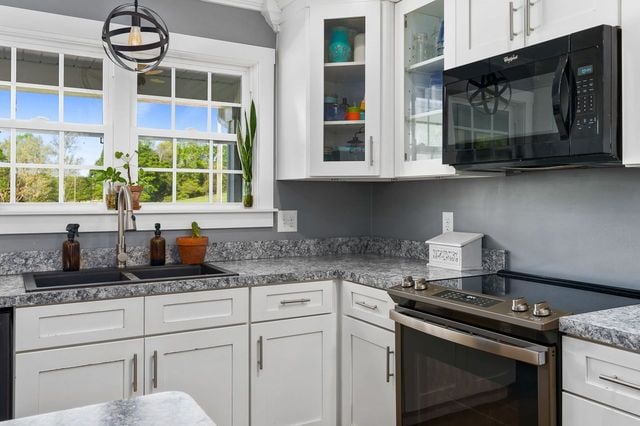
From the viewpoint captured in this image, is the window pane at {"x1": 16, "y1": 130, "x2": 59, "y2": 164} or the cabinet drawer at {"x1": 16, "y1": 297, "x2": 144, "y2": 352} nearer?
the cabinet drawer at {"x1": 16, "y1": 297, "x2": 144, "y2": 352}

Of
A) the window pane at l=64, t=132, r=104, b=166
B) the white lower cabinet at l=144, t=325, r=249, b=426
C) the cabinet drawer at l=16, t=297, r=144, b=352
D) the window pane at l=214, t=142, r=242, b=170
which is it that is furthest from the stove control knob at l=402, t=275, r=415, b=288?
the window pane at l=64, t=132, r=104, b=166

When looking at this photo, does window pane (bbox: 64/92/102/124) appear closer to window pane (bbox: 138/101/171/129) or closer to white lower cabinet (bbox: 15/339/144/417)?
window pane (bbox: 138/101/171/129)

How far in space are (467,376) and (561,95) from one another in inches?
37.4

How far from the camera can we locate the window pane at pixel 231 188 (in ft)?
9.52

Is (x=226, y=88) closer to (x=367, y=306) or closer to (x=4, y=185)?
(x=4, y=185)

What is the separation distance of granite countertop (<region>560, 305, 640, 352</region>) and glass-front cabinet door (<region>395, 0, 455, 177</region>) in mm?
968

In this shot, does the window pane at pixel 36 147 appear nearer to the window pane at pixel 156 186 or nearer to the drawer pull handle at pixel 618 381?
the window pane at pixel 156 186

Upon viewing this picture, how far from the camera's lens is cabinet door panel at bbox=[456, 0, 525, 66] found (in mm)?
1878

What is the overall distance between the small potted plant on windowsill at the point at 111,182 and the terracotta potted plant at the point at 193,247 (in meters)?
0.35

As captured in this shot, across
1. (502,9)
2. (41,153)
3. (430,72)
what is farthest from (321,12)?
(41,153)

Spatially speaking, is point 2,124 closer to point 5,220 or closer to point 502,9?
point 5,220

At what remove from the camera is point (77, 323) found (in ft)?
6.24

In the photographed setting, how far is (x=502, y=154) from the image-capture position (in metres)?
1.91

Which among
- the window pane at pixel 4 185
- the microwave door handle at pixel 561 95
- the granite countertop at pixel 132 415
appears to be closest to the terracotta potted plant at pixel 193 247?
the window pane at pixel 4 185
